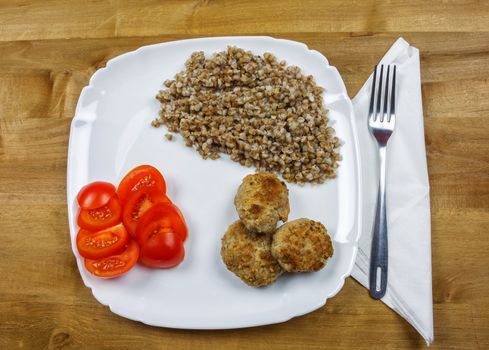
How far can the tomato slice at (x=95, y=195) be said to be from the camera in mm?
1967

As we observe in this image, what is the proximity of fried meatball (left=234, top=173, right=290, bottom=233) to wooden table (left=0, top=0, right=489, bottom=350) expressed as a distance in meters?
0.48

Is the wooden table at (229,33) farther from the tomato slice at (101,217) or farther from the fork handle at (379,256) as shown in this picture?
the tomato slice at (101,217)

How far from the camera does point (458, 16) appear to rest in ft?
8.21

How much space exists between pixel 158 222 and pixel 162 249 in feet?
0.37

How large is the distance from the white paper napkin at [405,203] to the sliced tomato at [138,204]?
91cm

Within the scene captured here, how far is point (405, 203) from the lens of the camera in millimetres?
2129

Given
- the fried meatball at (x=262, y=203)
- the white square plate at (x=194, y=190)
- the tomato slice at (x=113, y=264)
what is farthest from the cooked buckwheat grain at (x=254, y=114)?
the tomato slice at (x=113, y=264)

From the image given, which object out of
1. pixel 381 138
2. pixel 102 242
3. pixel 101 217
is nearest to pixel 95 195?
pixel 101 217

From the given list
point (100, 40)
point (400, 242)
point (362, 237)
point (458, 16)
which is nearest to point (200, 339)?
→ point (362, 237)

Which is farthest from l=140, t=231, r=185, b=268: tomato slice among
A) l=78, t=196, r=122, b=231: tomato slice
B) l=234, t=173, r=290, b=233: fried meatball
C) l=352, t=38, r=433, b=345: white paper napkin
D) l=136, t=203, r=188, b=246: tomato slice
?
l=352, t=38, r=433, b=345: white paper napkin

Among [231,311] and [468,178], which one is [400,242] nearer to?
[468,178]

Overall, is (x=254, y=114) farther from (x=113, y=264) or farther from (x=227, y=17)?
(x=113, y=264)

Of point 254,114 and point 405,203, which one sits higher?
point 254,114

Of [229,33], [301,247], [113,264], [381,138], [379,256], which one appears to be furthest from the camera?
[229,33]
